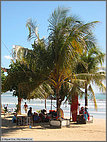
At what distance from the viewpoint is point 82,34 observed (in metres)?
10.4

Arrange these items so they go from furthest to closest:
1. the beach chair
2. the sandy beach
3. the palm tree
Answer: the beach chair, the palm tree, the sandy beach

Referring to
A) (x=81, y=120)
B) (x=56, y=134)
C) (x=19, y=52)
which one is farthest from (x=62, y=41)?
(x=81, y=120)

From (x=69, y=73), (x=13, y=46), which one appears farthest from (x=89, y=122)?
(x=13, y=46)

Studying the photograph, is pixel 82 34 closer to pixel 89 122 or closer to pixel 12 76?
pixel 12 76

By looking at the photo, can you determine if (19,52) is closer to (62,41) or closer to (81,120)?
(62,41)

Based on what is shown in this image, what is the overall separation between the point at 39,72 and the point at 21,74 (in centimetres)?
105

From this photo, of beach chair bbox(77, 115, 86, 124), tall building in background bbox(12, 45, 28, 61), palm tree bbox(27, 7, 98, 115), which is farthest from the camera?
beach chair bbox(77, 115, 86, 124)

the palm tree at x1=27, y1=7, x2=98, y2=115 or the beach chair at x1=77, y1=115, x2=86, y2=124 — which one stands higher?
the palm tree at x1=27, y1=7, x2=98, y2=115

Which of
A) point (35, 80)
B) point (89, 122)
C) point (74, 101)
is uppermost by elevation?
point (35, 80)

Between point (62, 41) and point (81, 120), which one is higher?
point (62, 41)

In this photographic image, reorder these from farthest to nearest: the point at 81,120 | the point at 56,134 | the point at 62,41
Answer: the point at 81,120
the point at 62,41
the point at 56,134

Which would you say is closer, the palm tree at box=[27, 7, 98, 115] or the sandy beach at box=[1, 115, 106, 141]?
the sandy beach at box=[1, 115, 106, 141]

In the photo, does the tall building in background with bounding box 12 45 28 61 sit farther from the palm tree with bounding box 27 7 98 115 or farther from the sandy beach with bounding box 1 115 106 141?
the sandy beach with bounding box 1 115 106 141

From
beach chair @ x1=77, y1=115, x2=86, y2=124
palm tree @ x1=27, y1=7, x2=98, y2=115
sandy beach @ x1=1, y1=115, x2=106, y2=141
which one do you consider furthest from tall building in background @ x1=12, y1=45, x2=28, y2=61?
beach chair @ x1=77, y1=115, x2=86, y2=124
